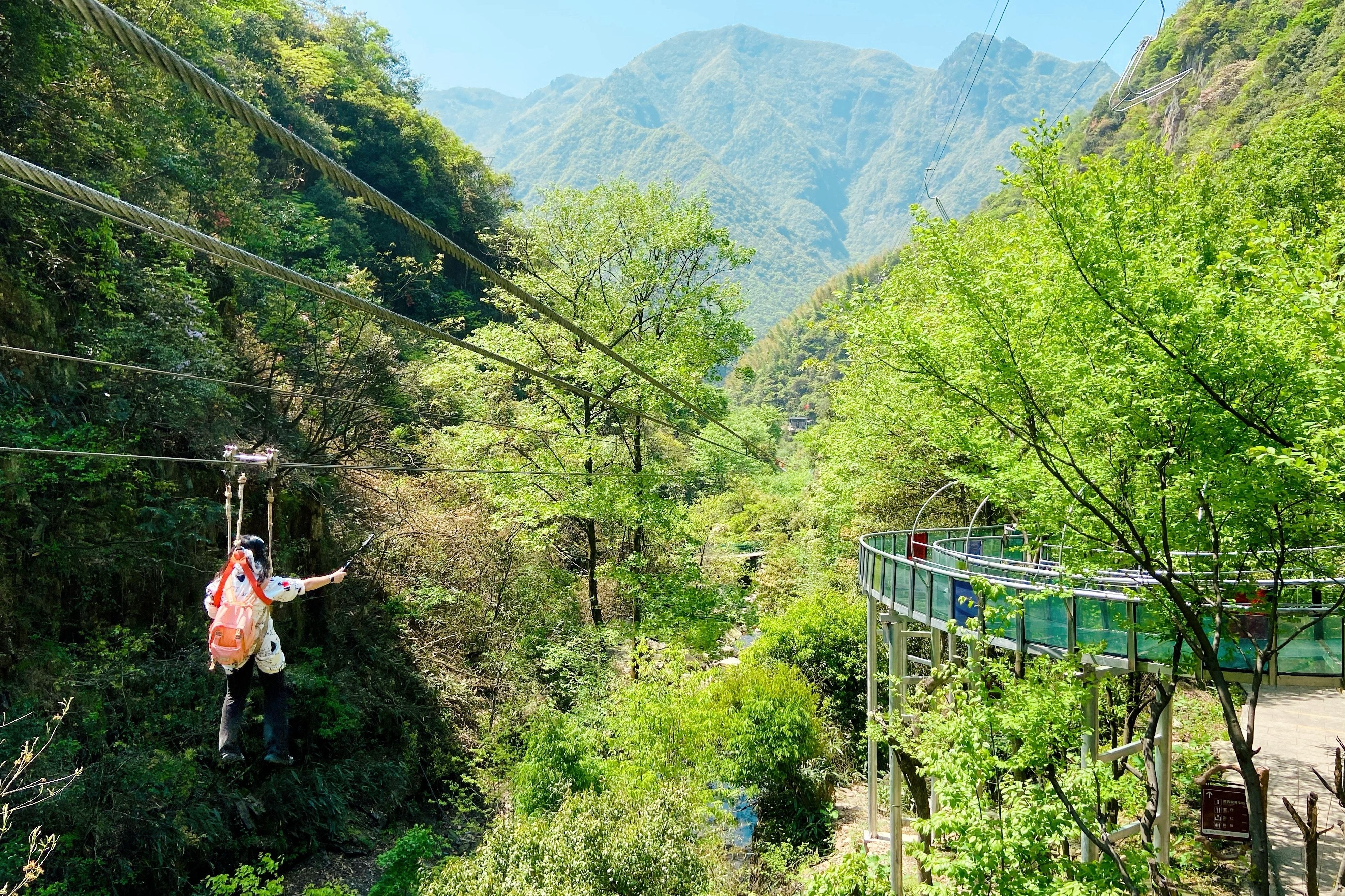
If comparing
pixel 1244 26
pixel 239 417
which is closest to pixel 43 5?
pixel 239 417

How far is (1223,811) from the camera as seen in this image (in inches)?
463

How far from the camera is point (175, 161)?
51.0ft

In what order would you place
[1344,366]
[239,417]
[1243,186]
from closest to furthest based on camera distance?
[1344,366] < [239,417] < [1243,186]

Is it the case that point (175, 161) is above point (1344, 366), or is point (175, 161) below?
above

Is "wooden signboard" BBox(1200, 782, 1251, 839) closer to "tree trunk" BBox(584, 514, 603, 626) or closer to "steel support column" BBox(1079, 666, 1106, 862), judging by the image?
"steel support column" BBox(1079, 666, 1106, 862)

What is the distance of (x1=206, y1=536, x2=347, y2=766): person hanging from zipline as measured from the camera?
5645mm

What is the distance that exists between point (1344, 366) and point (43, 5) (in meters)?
17.6

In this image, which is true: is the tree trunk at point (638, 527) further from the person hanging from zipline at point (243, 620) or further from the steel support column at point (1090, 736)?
the person hanging from zipline at point (243, 620)

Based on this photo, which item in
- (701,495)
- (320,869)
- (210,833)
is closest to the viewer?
(210,833)

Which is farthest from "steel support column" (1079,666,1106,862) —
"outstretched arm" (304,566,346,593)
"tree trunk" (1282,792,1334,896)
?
"outstretched arm" (304,566,346,593)

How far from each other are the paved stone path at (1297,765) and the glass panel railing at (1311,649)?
496mm

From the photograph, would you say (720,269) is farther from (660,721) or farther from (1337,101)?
(1337,101)

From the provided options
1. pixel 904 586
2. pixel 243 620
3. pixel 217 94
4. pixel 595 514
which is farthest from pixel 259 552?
pixel 595 514

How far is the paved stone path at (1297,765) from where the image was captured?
11898mm
